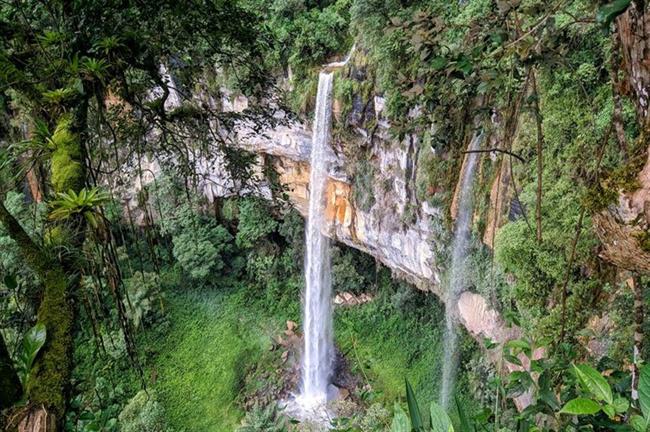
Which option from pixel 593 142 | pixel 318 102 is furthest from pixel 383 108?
pixel 593 142

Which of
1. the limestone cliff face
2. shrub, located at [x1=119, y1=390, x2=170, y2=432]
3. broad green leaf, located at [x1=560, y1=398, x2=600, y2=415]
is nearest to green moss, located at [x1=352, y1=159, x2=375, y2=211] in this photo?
the limestone cliff face

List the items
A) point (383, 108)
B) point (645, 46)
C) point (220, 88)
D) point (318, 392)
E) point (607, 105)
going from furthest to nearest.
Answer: point (220, 88), point (318, 392), point (383, 108), point (607, 105), point (645, 46)

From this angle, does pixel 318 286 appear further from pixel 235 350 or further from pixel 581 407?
pixel 581 407

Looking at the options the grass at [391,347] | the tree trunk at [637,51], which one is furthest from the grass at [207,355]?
the tree trunk at [637,51]

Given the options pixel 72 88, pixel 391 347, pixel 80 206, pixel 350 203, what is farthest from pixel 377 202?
pixel 80 206

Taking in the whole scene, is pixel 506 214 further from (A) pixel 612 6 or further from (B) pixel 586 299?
(A) pixel 612 6

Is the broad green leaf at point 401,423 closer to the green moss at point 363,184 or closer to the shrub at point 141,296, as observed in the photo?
the green moss at point 363,184

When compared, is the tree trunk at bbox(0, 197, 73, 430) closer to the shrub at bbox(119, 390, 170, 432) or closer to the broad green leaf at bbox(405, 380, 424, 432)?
the broad green leaf at bbox(405, 380, 424, 432)
